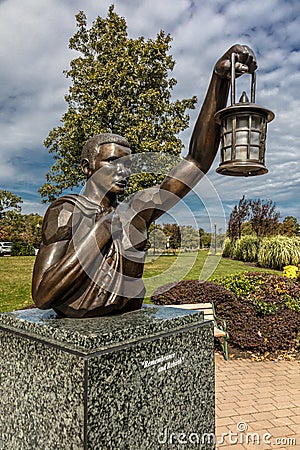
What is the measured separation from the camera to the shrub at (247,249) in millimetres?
21609

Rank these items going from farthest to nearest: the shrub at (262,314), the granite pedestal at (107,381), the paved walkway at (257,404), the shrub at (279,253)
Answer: the shrub at (279,253), the shrub at (262,314), the paved walkway at (257,404), the granite pedestal at (107,381)

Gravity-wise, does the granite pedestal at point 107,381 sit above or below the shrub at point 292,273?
below

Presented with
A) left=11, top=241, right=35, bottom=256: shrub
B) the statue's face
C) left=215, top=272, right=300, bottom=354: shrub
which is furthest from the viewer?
left=11, top=241, right=35, bottom=256: shrub

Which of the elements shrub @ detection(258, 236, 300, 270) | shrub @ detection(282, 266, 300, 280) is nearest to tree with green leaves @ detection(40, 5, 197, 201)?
shrub @ detection(282, 266, 300, 280)

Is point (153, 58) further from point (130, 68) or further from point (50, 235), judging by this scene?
point (50, 235)

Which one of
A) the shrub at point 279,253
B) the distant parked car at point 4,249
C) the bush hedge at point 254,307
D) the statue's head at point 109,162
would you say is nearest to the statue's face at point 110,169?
the statue's head at point 109,162

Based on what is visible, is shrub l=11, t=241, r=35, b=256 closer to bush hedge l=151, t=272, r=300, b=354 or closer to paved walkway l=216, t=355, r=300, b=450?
bush hedge l=151, t=272, r=300, b=354

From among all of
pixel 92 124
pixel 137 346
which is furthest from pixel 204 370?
pixel 92 124

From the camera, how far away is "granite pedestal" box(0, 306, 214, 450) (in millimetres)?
2119

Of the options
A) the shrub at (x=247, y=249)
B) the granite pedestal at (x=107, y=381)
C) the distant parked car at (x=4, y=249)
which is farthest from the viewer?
the distant parked car at (x=4, y=249)

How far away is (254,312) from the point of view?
7.27 meters

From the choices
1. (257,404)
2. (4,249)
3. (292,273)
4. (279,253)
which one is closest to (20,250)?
(4,249)

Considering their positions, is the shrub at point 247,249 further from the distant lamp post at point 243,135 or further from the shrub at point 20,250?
the distant lamp post at point 243,135

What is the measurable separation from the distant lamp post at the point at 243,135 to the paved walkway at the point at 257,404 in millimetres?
2944
